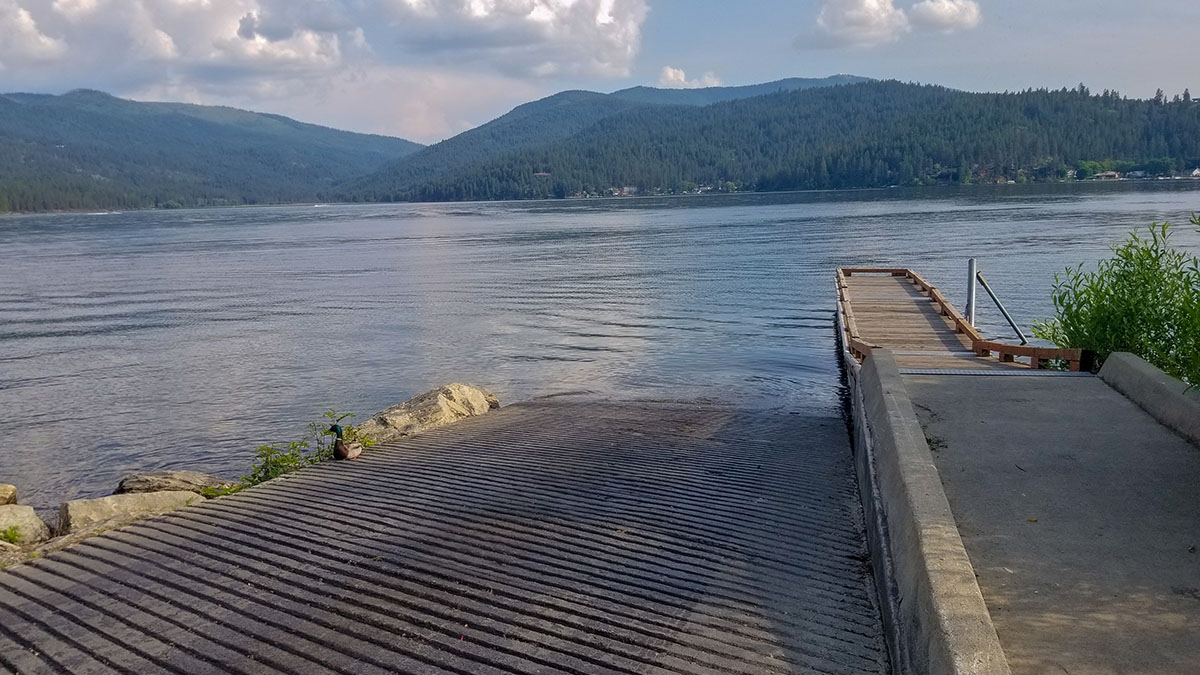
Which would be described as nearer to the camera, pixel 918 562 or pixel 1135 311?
pixel 918 562

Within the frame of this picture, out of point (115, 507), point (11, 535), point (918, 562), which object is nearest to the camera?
point (918, 562)

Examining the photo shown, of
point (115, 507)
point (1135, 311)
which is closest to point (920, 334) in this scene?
point (1135, 311)

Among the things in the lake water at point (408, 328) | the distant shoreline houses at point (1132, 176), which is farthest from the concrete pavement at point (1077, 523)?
the distant shoreline houses at point (1132, 176)

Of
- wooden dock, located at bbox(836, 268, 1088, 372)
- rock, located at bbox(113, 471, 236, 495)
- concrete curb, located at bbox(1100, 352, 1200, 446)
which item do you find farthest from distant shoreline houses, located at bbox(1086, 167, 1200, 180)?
rock, located at bbox(113, 471, 236, 495)

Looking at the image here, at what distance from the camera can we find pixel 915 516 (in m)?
5.72

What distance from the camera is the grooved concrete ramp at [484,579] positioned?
5.78 meters

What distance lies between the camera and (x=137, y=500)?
10688 millimetres

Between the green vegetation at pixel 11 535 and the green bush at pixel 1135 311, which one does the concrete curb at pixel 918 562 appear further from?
the green vegetation at pixel 11 535

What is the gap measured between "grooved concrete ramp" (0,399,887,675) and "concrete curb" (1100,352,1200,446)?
2978 mm

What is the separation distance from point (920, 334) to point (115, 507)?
1412cm

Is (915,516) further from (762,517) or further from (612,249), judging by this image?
(612,249)

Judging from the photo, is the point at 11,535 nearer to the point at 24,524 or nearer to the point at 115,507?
the point at 24,524

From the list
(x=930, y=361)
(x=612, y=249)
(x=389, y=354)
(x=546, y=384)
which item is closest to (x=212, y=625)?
(x=930, y=361)

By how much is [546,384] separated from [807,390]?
583cm
